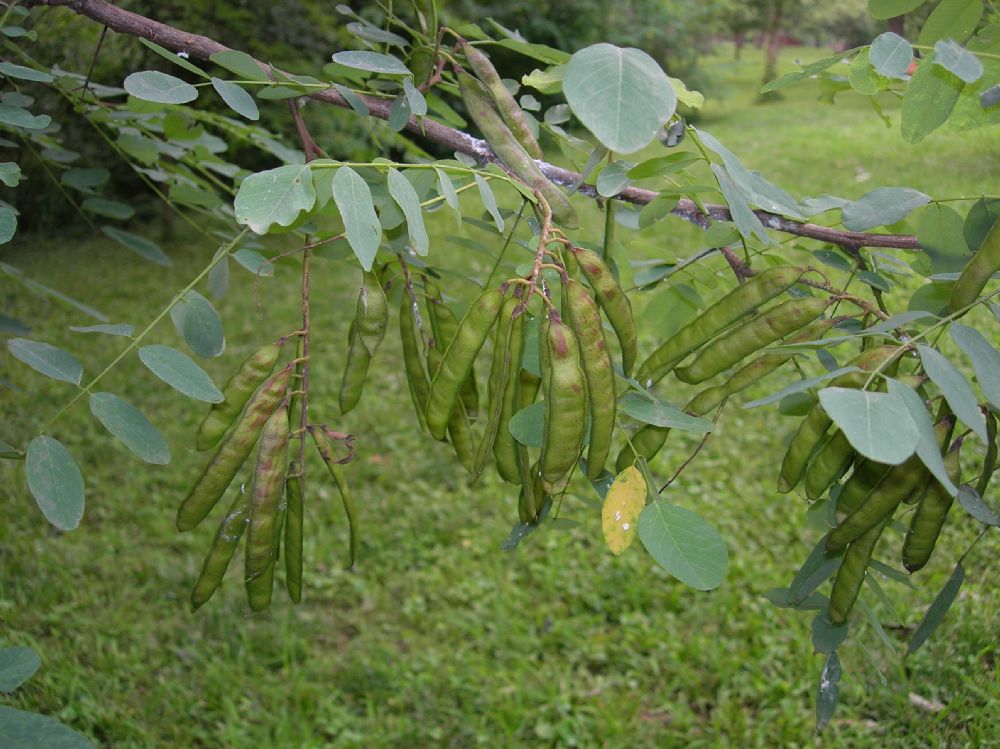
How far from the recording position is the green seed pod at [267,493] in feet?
3.20

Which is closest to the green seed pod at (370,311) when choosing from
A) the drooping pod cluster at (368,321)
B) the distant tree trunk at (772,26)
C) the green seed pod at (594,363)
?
the drooping pod cluster at (368,321)

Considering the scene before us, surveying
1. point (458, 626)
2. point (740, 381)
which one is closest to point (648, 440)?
point (740, 381)

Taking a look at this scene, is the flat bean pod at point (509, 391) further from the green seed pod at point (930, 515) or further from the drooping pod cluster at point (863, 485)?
the green seed pod at point (930, 515)

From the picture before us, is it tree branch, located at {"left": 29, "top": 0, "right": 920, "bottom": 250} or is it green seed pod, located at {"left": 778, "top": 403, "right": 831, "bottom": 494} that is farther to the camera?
tree branch, located at {"left": 29, "top": 0, "right": 920, "bottom": 250}

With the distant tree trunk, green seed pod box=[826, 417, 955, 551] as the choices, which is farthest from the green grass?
the distant tree trunk

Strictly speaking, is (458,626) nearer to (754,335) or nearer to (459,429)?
(459,429)

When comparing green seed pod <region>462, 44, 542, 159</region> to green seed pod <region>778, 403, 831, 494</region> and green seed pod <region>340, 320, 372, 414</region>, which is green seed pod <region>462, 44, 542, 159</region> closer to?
green seed pod <region>340, 320, 372, 414</region>

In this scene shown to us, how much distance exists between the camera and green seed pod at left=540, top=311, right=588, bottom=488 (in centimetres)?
79

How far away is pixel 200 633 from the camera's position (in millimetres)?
2703

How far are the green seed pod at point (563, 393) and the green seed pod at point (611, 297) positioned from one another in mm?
112

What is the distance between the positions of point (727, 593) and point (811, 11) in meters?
17.7

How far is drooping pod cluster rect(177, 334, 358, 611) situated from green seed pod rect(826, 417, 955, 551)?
0.59 metres

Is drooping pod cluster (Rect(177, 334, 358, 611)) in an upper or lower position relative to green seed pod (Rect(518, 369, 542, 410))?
lower

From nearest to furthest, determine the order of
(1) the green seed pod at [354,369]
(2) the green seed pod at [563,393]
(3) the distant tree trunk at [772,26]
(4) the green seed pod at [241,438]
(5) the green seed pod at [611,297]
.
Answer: (2) the green seed pod at [563,393], (5) the green seed pod at [611,297], (4) the green seed pod at [241,438], (1) the green seed pod at [354,369], (3) the distant tree trunk at [772,26]
